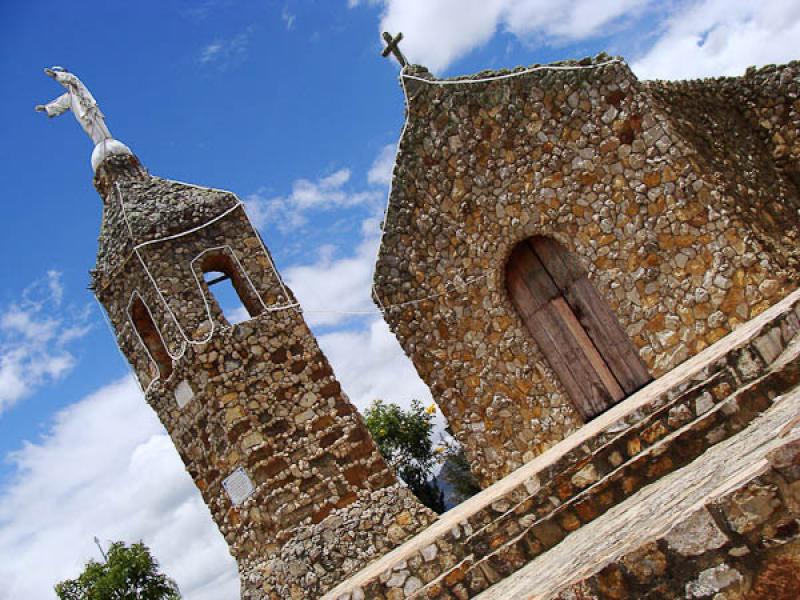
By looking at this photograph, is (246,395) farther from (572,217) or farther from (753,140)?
(753,140)

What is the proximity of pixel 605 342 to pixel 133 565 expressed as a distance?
24.0 m

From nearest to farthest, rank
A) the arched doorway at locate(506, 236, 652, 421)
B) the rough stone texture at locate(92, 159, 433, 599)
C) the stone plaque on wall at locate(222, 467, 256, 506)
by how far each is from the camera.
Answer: the rough stone texture at locate(92, 159, 433, 599) → the stone plaque on wall at locate(222, 467, 256, 506) → the arched doorway at locate(506, 236, 652, 421)

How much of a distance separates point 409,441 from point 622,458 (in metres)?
21.2

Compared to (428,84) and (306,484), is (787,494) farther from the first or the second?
(428,84)

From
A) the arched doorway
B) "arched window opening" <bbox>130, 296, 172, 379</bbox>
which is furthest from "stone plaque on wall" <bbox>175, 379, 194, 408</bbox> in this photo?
the arched doorway

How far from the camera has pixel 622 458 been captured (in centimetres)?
548

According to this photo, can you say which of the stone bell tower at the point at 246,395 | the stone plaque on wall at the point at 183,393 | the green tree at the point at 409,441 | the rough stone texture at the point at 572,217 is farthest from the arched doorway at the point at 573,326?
the green tree at the point at 409,441

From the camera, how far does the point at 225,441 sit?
9.55 meters

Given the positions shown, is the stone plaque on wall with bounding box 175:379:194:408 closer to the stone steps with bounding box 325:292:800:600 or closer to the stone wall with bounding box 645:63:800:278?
the stone steps with bounding box 325:292:800:600

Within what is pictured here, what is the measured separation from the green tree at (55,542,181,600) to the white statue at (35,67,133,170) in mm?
21063

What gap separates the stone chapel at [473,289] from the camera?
28.7ft

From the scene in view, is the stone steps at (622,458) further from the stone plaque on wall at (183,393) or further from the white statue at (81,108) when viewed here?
the white statue at (81,108)

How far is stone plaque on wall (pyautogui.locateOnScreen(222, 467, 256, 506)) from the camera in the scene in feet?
30.9

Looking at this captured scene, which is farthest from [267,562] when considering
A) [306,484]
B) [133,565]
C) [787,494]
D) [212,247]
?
[133,565]
